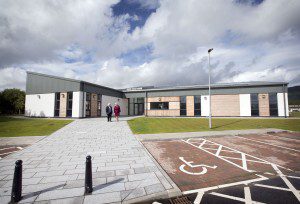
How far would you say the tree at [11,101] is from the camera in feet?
120

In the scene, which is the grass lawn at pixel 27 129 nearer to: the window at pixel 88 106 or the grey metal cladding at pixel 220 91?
the window at pixel 88 106

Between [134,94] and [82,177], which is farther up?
[134,94]

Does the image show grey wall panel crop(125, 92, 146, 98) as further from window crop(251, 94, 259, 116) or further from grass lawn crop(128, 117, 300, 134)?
window crop(251, 94, 259, 116)

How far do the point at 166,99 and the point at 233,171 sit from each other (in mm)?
26617

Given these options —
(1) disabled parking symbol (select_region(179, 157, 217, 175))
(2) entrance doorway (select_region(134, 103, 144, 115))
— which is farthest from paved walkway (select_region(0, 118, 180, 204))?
(2) entrance doorway (select_region(134, 103, 144, 115))

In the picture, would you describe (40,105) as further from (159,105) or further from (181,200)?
(181,200)

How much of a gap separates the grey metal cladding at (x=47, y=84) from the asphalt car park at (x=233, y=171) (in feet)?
64.8

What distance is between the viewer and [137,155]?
6.68 m

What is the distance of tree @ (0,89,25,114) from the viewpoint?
3654cm

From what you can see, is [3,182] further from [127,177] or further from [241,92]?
[241,92]

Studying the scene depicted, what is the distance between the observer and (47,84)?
84.9ft

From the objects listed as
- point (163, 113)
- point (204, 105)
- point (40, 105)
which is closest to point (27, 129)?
point (40, 105)

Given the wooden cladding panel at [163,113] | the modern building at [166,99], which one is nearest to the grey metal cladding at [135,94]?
the modern building at [166,99]

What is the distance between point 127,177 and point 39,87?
28230 millimetres
